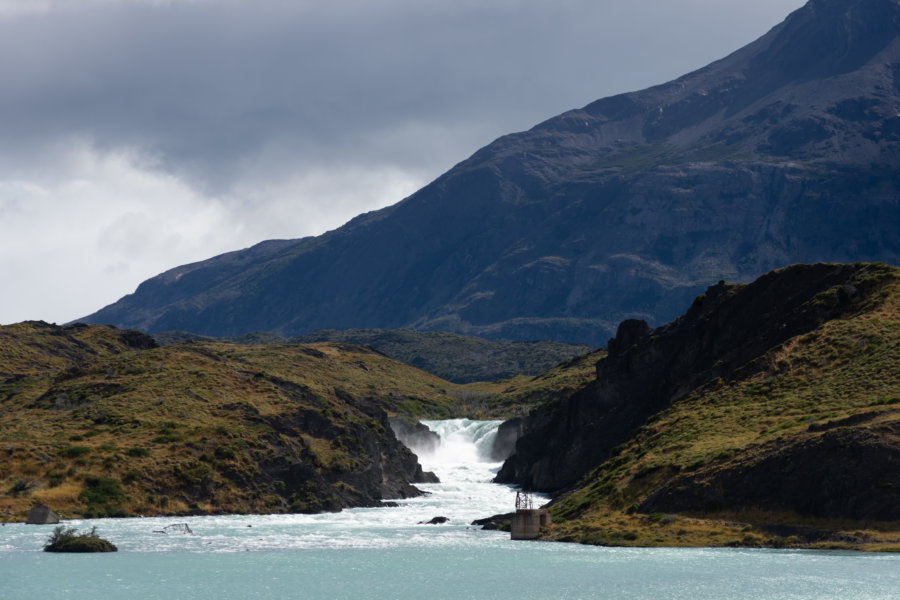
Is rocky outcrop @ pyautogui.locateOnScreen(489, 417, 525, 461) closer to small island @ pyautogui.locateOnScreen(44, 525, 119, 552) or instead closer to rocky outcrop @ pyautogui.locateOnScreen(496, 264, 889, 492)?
rocky outcrop @ pyautogui.locateOnScreen(496, 264, 889, 492)

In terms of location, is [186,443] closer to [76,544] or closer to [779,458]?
[76,544]

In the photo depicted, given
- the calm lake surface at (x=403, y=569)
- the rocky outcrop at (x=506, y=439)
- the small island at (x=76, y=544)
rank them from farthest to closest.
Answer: the rocky outcrop at (x=506, y=439) < the small island at (x=76, y=544) < the calm lake surface at (x=403, y=569)

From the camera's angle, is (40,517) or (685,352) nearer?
(40,517)

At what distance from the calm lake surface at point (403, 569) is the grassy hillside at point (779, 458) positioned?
417 cm

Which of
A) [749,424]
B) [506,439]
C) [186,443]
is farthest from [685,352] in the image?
[506,439]

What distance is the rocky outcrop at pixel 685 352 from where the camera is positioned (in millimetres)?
101938

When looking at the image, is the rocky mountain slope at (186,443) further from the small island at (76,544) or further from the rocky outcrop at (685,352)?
the rocky outcrop at (685,352)

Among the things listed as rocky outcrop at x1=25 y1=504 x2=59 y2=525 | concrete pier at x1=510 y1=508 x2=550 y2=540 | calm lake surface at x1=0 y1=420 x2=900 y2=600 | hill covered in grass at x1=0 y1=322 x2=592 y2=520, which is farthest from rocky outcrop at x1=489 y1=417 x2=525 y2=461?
rocky outcrop at x1=25 y1=504 x2=59 y2=525

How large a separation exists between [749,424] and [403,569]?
3657 centimetres

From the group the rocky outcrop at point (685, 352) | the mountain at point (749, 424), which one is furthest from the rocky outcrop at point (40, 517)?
the rocky outcrop at point (685, 352)

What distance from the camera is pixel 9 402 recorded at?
5340 inches

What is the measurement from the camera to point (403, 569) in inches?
2459

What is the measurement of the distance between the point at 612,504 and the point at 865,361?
26.0 m

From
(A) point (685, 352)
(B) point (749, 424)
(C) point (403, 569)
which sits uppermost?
(A) point (685, 352)
